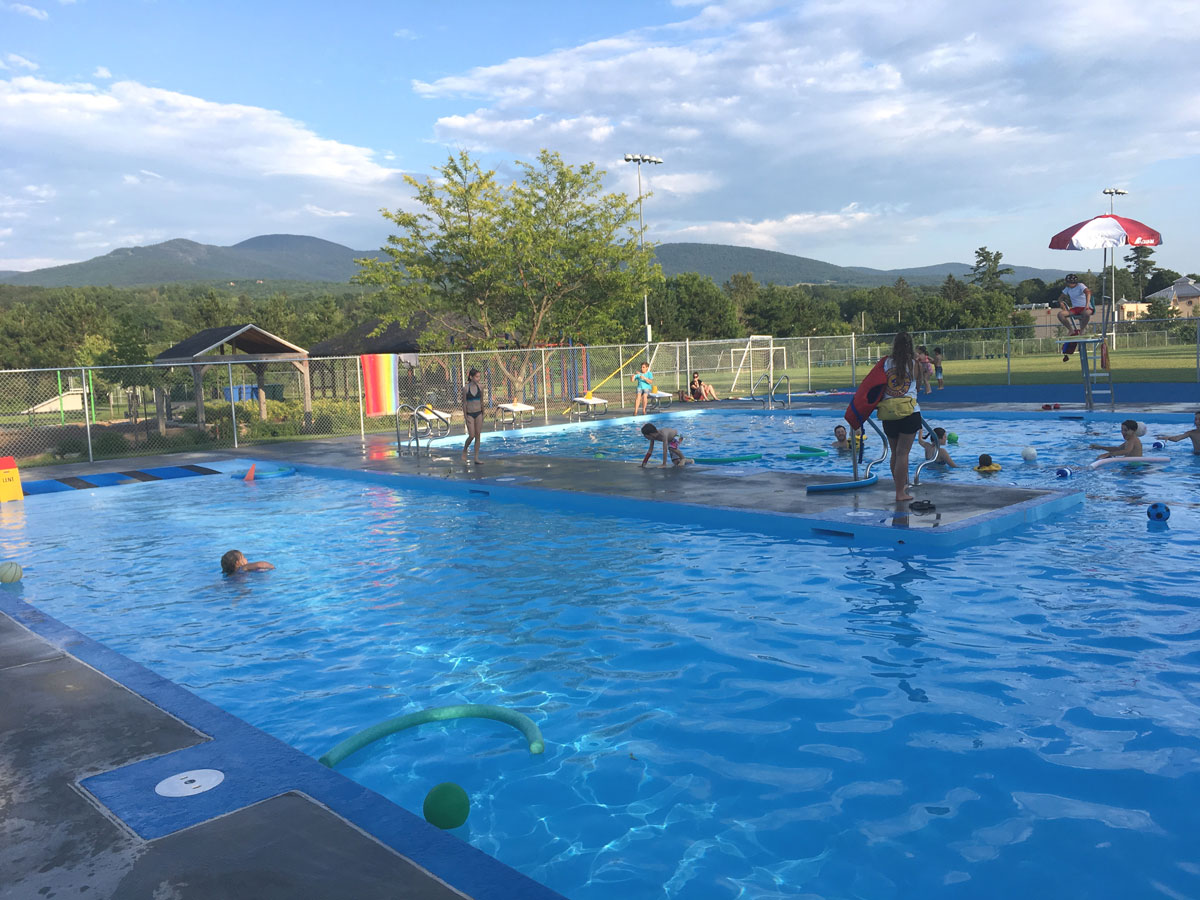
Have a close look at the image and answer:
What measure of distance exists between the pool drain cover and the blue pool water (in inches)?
35.8

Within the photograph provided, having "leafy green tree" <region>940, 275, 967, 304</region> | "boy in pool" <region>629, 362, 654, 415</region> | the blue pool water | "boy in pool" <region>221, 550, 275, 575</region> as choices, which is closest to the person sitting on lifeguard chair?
the blue pool water

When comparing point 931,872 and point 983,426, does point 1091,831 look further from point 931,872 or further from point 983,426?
point 983,426

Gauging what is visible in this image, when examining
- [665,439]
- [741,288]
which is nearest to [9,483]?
[665,439]

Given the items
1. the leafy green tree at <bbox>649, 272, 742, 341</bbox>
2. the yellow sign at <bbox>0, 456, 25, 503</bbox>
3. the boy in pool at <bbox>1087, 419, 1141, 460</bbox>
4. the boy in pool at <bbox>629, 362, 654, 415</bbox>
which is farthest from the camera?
the leafy green tree at <bbox>649, 272, 742, 341</bbox>

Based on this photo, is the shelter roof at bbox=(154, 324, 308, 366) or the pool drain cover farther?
the shelter roof at bbox=(154, 324, 308, 366)

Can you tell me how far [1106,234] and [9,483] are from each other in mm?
21000

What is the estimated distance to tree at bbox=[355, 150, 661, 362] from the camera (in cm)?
2978

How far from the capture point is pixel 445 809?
12.5 feet

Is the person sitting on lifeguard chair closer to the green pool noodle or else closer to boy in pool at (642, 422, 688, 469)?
boy in pool at (642, 422, 688, 469)

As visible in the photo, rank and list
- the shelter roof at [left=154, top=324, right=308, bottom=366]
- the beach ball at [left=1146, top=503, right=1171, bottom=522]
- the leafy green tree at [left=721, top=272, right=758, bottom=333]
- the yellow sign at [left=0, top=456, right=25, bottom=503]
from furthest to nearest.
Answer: the leafy green tree at [left=721, top=272, right=758, bottom=333], the shelter roof at [left=154, top=324, right=308, bottom=366], the yellow sign at [left=0, top=456, right=25, bottom=503], the beach ball at [left=1146, top=503, right=1171, bottom=522]

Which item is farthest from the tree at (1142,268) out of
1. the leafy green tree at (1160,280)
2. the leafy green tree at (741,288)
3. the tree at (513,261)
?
the tree at (513,261)

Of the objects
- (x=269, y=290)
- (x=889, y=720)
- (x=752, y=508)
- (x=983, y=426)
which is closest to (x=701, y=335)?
(x=983, y=426)

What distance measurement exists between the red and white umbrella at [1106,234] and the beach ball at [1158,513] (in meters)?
8.87

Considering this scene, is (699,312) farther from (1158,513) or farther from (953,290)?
(1158,513)
